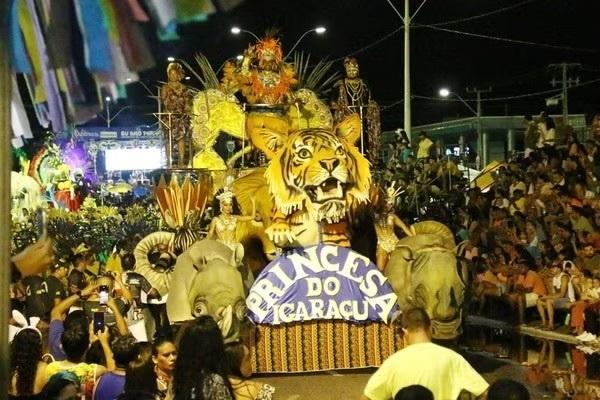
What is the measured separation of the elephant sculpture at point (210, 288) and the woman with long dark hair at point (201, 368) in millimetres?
4515

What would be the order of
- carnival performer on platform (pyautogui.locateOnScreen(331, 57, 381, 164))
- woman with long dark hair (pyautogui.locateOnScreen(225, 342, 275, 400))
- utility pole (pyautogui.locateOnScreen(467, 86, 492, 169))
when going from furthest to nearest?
1. utility pole (pyautogui.locateOnScreen(467, 86, 492, 169))
2. carnival performer on platform (pyautogui.locateOnScreen(331, 57, 381, 164))
3. woman with long dark hair (pyautogui.locateOnScreen(225, 342, 275, 400))

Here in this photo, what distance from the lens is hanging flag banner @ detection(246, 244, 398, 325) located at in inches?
411

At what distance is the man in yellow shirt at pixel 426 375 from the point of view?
5367mm

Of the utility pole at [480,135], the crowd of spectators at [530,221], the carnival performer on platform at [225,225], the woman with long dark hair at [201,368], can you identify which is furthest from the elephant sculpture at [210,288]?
the utility pole at [480,135]

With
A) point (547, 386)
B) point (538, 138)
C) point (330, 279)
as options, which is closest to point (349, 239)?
point (330, 279)

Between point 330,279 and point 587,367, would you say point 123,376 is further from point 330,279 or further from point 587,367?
point 587,367

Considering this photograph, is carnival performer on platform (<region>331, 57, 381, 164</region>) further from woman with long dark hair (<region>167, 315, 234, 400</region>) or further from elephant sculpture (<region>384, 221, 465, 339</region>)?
woman with long dark hair (<region>167, 315, 234, 400</region>)

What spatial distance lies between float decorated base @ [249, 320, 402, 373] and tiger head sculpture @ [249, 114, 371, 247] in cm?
87

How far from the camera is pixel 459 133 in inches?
2217

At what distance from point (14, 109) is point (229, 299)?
6742 millimetres

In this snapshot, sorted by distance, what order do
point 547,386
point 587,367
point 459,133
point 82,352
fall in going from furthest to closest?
point 459,133 → point 587,367 → point 547,386 → point 82,352

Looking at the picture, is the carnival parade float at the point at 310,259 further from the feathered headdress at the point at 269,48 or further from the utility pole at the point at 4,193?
the utility pole at the point at 4,193

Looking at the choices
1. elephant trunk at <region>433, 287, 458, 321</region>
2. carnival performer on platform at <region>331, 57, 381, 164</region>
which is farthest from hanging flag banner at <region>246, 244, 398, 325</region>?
carnival performer on platform at <region>331, 57, 381, 164</region>

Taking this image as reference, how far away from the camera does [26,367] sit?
583 centimetres
